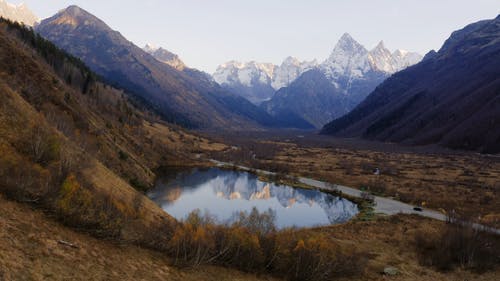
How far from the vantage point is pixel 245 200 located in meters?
66.9

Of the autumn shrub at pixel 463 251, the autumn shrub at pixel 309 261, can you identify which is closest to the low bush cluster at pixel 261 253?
the autumn shrub at pixel 309 261

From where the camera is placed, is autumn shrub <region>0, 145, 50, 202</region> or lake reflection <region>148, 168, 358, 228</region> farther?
lake reflection <region>148, 168, 358, 228</region>

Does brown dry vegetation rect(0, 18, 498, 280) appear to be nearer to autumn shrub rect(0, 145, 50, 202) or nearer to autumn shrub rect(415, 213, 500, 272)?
autumn shrub rect(0, 145, 50, 202)

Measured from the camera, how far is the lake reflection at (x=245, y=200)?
179ft

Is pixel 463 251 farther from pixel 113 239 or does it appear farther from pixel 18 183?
pixel 18 183

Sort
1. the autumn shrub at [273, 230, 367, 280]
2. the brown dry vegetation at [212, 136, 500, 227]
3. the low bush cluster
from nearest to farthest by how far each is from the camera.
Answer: the low bush cluster
the autumn shrub at [273, 230, 367, 280]
the brown dry vegetation at [212, 136, 500, 227]

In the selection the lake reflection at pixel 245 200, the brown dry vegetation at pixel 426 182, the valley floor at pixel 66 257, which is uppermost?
the valley floor at pixel 66 257

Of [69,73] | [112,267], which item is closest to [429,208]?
[112,267]

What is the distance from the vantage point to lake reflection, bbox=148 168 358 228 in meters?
54.6

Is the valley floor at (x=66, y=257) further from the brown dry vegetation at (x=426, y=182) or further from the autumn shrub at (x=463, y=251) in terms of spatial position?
the brown dry vegetation at (x=426, y=182)

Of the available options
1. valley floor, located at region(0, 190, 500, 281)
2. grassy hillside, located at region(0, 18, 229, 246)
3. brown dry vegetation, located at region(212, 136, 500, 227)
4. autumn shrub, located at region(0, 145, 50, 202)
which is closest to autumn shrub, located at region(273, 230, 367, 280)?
valley floor, located at region(0, 190, 500, 281)

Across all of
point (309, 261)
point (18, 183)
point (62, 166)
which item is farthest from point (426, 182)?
point (18, 183)

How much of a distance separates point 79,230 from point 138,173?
48947mm

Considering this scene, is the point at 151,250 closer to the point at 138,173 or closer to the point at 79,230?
the point at 79,230
